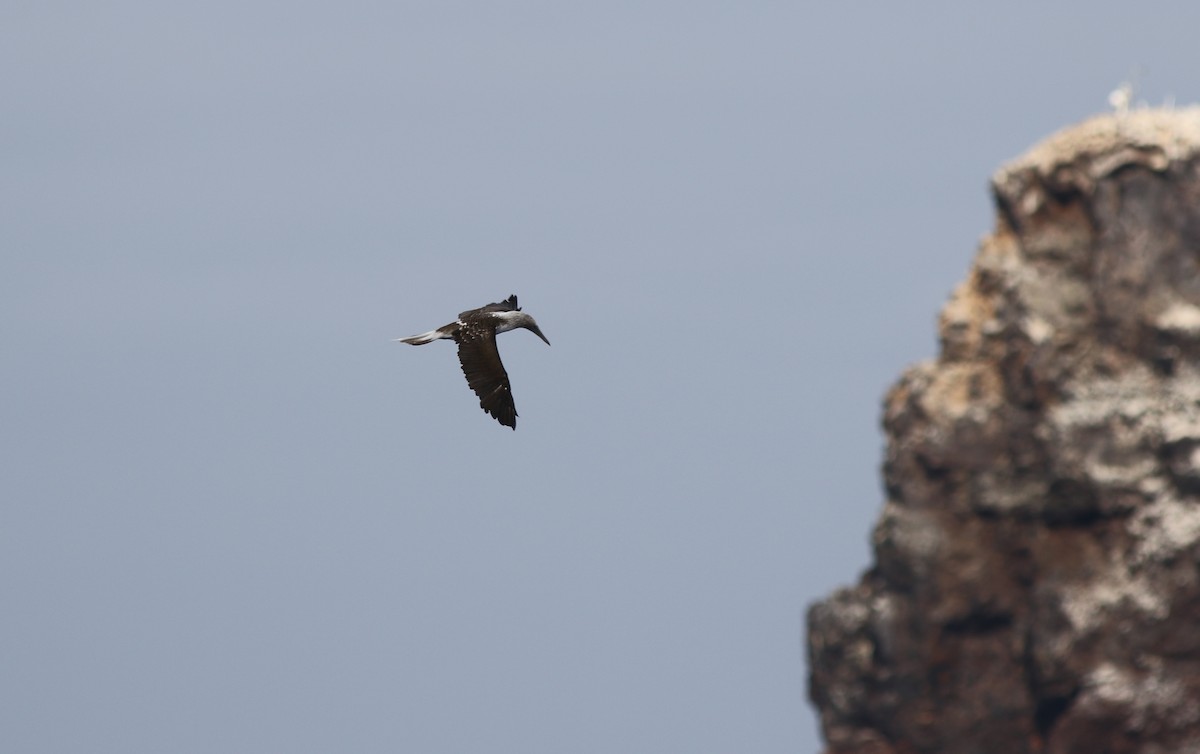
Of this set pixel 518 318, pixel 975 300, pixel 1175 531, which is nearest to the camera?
pixel 1175 531

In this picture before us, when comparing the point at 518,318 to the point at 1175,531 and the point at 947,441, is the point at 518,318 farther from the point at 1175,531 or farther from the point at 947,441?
the point at 1175,531

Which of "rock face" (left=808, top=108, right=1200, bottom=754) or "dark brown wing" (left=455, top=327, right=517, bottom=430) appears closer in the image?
"rock face" (left=808, top=108, right=1200, bottom=754)

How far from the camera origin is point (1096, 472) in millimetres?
39719

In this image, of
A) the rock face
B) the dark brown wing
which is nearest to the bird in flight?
the dark brown wing

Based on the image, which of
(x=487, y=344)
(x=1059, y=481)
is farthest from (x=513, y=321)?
(x=1059, y=481)

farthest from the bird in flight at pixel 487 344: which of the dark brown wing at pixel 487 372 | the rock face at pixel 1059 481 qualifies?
the rock face at pixel 1059 481

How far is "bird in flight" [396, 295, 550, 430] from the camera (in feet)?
160

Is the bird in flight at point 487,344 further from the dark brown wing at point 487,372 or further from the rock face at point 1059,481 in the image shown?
the rock face at point 1059,481

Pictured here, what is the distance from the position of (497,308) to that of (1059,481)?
562 inches

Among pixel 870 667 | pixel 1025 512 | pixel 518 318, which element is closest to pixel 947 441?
pixel 1025 512

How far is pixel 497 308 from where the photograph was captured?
49.9 m

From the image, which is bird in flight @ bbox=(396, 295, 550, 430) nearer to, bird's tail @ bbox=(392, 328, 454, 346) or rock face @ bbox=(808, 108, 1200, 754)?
bird's tail @ bbox=(392, 328, 454, 346)

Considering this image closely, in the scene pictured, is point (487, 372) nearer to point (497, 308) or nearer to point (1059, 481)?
point (497, 308)

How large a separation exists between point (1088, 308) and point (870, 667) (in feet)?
24.2
